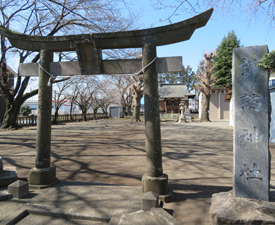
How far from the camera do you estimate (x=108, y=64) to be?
3986mm

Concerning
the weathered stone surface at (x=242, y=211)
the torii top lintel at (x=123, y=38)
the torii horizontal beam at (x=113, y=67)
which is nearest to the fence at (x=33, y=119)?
the torii horizontal beam at (x=113, y=67)

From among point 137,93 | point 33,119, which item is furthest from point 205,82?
point 33,119

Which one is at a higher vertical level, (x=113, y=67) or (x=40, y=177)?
(x=113, y=67)

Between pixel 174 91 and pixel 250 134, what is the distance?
3514cm

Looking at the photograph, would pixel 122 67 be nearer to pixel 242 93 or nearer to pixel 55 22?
pixel 242 93

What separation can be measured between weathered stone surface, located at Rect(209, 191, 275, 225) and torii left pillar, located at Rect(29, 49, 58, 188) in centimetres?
321

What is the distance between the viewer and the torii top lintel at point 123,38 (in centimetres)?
348

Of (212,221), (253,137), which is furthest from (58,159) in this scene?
(253,137)

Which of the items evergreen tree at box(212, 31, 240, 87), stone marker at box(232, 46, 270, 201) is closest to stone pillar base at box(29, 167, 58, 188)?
stone marker at box(232, 46, 270, 201)

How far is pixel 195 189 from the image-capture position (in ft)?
13.5

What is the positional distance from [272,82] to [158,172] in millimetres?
9482

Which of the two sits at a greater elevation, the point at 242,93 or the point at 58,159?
the point at 242,93

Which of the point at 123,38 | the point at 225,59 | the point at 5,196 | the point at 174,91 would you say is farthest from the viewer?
the point at 174,91

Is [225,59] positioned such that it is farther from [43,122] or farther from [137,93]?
[43,122]
